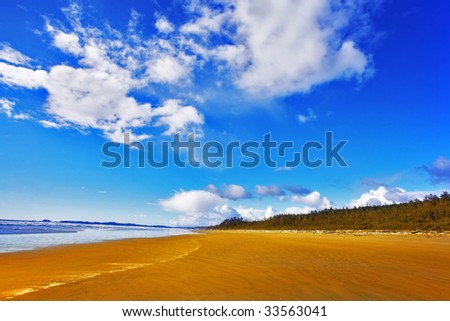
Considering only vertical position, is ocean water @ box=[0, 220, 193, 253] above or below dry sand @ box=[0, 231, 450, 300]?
below

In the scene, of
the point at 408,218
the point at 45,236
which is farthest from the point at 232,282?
the point at 408,218

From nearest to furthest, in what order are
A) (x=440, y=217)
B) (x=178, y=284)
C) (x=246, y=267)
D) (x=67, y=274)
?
(x=178, y=284) → (x=67, y=274) → (x=246, y=267) → (x=440, y=217)

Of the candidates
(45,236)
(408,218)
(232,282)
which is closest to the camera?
(232,282)

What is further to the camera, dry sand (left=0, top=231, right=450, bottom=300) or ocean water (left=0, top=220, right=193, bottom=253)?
ocean water (left=0, top=220, right=193, bottom=253)

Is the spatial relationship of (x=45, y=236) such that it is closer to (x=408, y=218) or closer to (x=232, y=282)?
(x=232, y=282)

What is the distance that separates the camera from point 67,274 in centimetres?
895

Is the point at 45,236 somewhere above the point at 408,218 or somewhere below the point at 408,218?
below

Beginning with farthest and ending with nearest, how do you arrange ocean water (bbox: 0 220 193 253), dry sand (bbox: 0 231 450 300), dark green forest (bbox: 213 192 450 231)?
1. dark green forest (bbox: 213 192 450 231)
2. ocean water (bbox: 0 220 193 253)
3. dry sand (bbox: 0 231 450 300)

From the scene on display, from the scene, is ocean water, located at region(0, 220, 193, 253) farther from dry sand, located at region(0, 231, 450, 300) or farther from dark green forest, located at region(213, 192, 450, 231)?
dark green forest, located at region(213, 192, 450, 231)

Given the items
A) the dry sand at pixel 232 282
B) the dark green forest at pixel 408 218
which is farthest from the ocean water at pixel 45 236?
the dark green forest at pixel 408 218

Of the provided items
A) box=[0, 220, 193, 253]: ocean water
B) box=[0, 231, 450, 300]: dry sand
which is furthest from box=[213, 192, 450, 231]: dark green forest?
box=[0, 231, 450, 300]: dry sand
